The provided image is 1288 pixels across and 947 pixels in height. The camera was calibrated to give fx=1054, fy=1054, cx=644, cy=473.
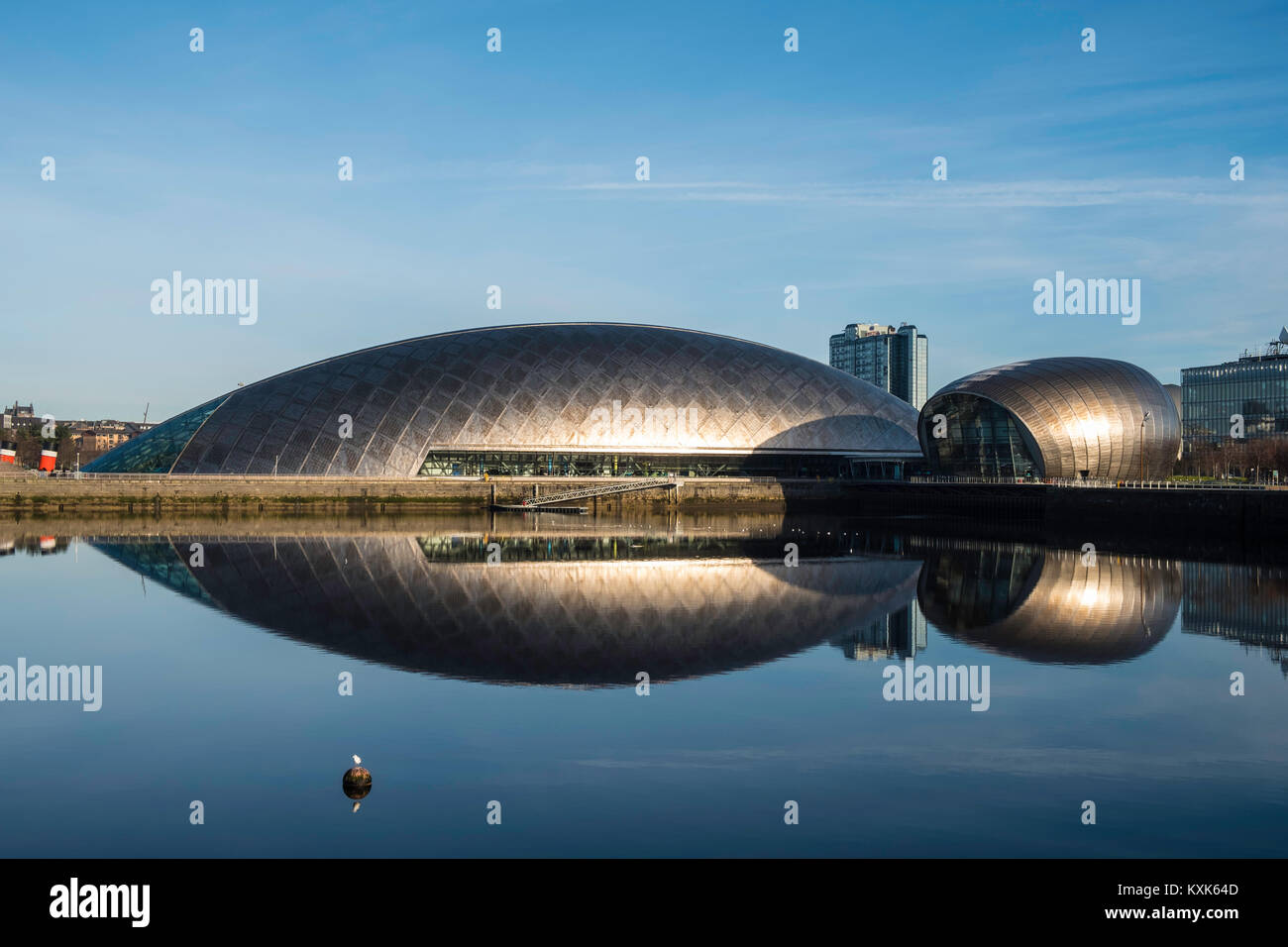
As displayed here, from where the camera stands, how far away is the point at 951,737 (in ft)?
40.7

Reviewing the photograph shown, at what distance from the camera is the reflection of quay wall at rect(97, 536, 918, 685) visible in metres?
17.0

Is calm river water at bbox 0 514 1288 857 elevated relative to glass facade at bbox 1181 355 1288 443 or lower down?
lower down

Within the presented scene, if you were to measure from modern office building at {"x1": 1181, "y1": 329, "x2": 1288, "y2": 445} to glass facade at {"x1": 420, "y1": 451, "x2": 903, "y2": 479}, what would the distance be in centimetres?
5197

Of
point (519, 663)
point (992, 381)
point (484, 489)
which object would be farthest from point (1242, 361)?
point (519, 663)

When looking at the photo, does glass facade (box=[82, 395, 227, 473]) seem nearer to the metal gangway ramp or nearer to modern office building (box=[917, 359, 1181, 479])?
the metal gangway ramp

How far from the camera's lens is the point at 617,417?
2721 inches

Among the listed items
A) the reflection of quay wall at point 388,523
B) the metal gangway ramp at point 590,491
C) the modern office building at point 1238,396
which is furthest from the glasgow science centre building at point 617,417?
the modern office building at point 1238,396

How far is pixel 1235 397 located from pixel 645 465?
84116 millimetres

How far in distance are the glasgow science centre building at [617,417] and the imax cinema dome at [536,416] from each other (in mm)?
110

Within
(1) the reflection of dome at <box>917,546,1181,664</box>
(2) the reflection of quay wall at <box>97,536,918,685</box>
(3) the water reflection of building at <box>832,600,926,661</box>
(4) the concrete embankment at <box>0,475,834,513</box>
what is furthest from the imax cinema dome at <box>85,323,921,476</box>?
(3) the water reflection of building at <box>832,600,926,661</box>

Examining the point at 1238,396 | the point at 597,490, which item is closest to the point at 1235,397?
the point at 1238,396

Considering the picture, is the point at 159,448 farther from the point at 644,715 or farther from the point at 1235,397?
the point at 1235,397

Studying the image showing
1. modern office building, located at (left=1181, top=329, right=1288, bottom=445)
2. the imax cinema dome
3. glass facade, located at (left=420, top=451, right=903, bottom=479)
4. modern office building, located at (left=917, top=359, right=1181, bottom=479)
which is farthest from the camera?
modern office building, located at (left=1181, top=329, right=1288, bottom=445)
